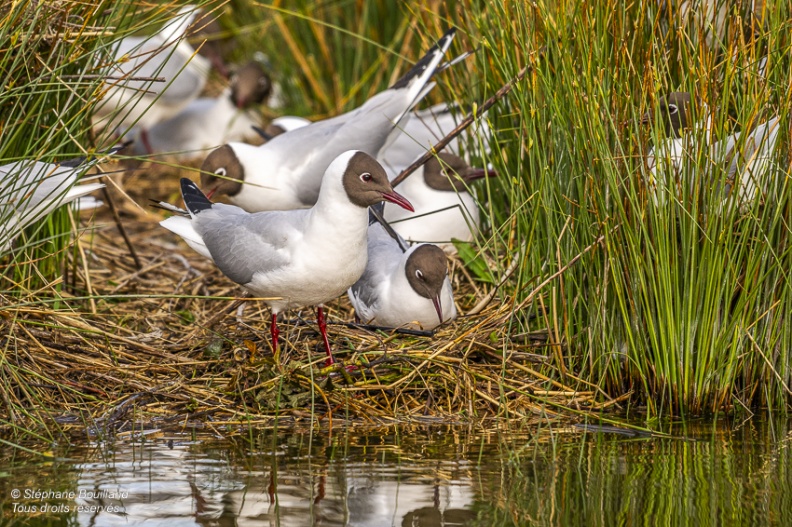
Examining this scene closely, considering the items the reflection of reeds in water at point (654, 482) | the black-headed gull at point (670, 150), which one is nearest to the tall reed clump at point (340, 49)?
the black-headed gull at point (670, 150)

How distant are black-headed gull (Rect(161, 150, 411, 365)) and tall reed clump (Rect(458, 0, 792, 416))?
592 millimetres

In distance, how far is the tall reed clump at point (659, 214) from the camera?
159 inches

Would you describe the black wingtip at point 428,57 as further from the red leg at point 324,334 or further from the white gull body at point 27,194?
the white gull body at point 27,194

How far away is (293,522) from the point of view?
295cm

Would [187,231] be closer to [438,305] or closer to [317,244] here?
[317,244]

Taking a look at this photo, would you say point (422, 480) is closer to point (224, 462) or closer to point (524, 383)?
point (224, 462)

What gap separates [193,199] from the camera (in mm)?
5230

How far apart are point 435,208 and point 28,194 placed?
8.96 ft

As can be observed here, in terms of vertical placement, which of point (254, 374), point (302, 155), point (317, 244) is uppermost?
point (302, 155)

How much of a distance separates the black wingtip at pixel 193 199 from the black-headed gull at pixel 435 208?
4.63 feet

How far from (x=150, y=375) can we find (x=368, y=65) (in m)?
4.66

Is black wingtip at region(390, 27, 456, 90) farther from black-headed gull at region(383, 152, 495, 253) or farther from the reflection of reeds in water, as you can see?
the reflection of reeds in water

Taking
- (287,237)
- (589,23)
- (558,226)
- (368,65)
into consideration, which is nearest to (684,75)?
(589,23)

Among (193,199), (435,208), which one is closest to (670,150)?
(193,199)
